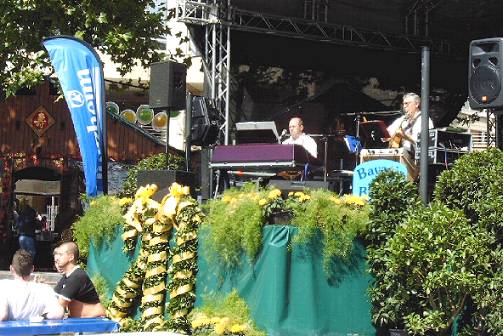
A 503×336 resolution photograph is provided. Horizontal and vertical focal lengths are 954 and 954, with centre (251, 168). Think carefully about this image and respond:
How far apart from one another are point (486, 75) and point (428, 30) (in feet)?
44.8

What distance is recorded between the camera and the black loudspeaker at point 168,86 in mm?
12641

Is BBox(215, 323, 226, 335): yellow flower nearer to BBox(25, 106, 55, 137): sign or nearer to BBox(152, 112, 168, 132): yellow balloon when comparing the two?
BBox(25, 106, 55, 137): sign

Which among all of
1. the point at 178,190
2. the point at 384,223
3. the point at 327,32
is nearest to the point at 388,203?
the point at 384,223

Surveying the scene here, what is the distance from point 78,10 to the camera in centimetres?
1997

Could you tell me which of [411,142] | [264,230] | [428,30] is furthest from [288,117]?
[264,230]

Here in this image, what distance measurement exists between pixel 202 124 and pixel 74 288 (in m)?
4.90

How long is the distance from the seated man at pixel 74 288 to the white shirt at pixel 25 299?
612 mm

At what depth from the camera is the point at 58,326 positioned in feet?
26.1

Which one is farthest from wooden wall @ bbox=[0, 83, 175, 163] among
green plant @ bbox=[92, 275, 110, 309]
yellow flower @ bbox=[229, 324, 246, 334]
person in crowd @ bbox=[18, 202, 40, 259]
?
yellow flower @ bbox=[229, 324, 246, 334]

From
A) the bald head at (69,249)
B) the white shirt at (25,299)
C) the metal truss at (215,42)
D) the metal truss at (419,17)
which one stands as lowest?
the white shirt at (25,299)

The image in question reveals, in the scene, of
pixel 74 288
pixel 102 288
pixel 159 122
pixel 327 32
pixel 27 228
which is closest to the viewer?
pixel 74 288

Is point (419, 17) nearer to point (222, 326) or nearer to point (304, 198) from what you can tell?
point (304, 198)

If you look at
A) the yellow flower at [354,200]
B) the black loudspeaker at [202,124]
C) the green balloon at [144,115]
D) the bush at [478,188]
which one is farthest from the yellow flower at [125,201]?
the green balloon at [144,115]

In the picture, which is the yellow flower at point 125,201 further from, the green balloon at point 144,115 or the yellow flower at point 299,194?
the green balloon at point 144,115
